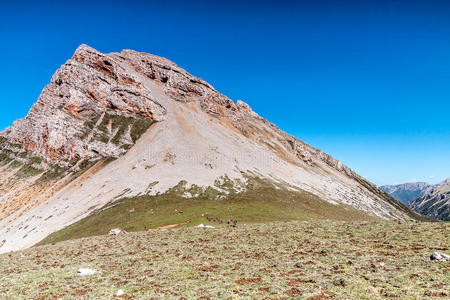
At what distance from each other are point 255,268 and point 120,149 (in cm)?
11702

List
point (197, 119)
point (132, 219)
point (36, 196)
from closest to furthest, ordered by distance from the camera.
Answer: point (132, 219) → point (36, 196) → point (197, 119)

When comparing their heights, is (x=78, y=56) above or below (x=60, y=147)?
above

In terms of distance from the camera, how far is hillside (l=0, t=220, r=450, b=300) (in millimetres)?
15844

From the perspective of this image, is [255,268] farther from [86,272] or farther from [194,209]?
[194,209]

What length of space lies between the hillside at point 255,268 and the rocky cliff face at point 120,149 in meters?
43.2

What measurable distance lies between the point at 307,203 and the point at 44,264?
68.6m

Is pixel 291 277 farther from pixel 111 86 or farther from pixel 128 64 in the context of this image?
pixel 128 64

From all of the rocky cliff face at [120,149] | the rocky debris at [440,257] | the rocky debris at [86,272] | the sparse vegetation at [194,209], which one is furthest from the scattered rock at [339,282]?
the rocky cliff face at [120,149]

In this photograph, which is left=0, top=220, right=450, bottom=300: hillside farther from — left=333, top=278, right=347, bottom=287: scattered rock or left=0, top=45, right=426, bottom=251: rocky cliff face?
left=0, top=45, right=426, bottom=251: rocky cliff face

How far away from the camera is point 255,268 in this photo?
68.1ft

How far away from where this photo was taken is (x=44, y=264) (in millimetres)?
27594

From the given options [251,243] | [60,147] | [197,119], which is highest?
[197,119]

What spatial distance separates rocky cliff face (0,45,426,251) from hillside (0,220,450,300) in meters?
43.2

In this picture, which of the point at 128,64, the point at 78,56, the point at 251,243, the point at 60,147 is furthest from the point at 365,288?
the point at 128,64
